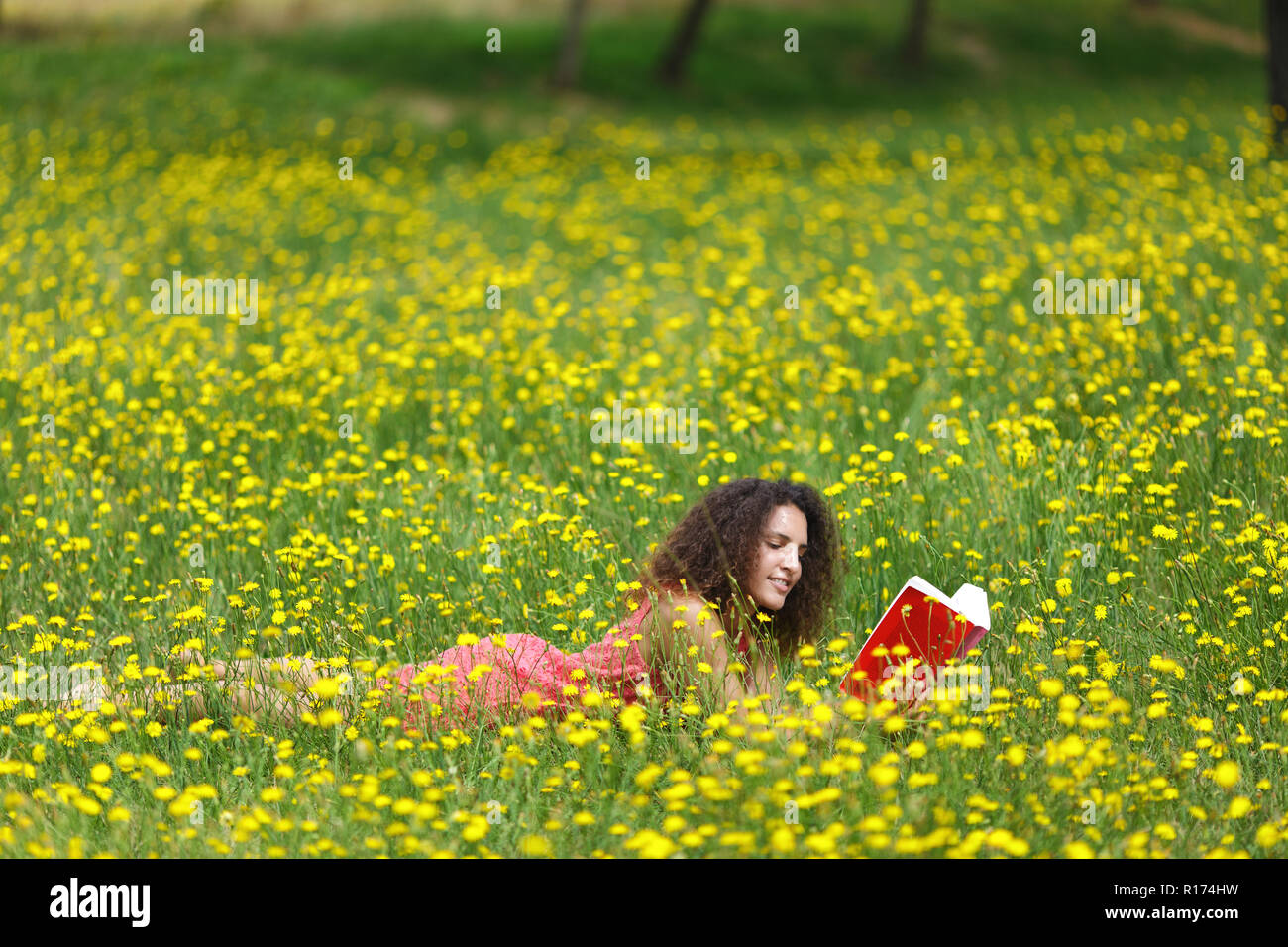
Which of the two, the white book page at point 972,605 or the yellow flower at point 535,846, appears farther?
the white book page at point 972,605

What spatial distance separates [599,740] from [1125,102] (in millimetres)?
20108

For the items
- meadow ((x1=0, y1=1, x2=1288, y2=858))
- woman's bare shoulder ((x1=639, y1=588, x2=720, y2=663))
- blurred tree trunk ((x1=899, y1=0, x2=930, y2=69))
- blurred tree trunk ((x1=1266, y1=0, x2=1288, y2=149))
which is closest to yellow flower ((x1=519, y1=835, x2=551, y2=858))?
meadow ((x1=0, y1=1, x2=1288, y2=858))

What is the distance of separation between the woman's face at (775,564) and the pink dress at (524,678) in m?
0.22

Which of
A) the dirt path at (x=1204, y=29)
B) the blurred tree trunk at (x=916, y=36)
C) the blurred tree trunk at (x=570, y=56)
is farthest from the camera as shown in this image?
the dirt path at (x=1204, y=29)

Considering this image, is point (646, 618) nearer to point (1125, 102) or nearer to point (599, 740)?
point (599, 740)

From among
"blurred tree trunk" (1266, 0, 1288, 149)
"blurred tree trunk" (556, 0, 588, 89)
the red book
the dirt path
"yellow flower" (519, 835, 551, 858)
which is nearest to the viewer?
"yellow flower" (519, 835, 551, 858)

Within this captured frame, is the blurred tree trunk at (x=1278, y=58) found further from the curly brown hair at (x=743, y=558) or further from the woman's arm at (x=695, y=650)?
the woman's arm at (x=695, y=650)

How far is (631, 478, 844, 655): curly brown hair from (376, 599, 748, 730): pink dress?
0.16 metres

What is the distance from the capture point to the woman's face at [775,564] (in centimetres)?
428

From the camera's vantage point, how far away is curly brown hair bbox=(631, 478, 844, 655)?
4.29 m

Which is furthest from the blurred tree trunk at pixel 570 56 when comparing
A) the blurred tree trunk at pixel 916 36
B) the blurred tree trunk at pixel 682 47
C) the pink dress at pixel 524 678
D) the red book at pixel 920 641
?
the red book at pixel 920 641

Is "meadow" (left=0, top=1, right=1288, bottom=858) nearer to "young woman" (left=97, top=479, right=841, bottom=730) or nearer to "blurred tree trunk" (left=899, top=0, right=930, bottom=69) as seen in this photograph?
"young woman" (left=97, top=479, right=841, bottom=730)

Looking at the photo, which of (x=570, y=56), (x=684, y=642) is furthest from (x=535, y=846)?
(x=570, y=56)

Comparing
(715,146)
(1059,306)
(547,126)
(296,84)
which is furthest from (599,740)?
(296,84)
